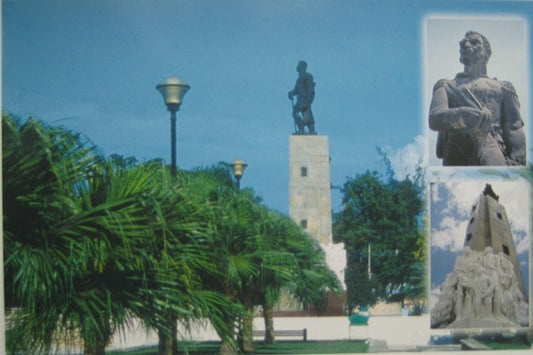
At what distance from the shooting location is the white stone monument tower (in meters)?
11.7

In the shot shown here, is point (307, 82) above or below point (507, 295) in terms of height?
above

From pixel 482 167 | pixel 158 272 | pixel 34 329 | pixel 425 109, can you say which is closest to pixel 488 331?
pixel 482 167

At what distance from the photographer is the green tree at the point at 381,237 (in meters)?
11.8

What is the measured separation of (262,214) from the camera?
11406 millimetres

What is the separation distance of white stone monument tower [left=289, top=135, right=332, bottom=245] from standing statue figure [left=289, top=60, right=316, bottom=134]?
0.61 ft

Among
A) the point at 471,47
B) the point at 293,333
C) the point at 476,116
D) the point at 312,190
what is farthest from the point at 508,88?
the point at 293,333

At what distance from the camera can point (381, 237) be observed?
11.9 m

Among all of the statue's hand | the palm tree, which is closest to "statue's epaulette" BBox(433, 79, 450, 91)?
the statue's hand

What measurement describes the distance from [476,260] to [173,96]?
14.8 feet

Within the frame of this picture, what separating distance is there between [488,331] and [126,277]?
208 inches

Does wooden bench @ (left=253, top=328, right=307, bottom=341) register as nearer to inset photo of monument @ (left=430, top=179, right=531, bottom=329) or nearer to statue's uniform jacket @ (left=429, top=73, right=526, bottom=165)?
inset photo of monument @ (left=430, top=179, right=531, bottom=329)

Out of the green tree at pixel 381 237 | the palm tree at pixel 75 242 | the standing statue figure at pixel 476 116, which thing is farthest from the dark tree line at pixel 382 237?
the palm tree at pixel 75 242

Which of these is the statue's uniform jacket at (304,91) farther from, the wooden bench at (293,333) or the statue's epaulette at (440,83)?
the wooden bench at (293,333)

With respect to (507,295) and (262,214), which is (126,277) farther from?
(507,295)
